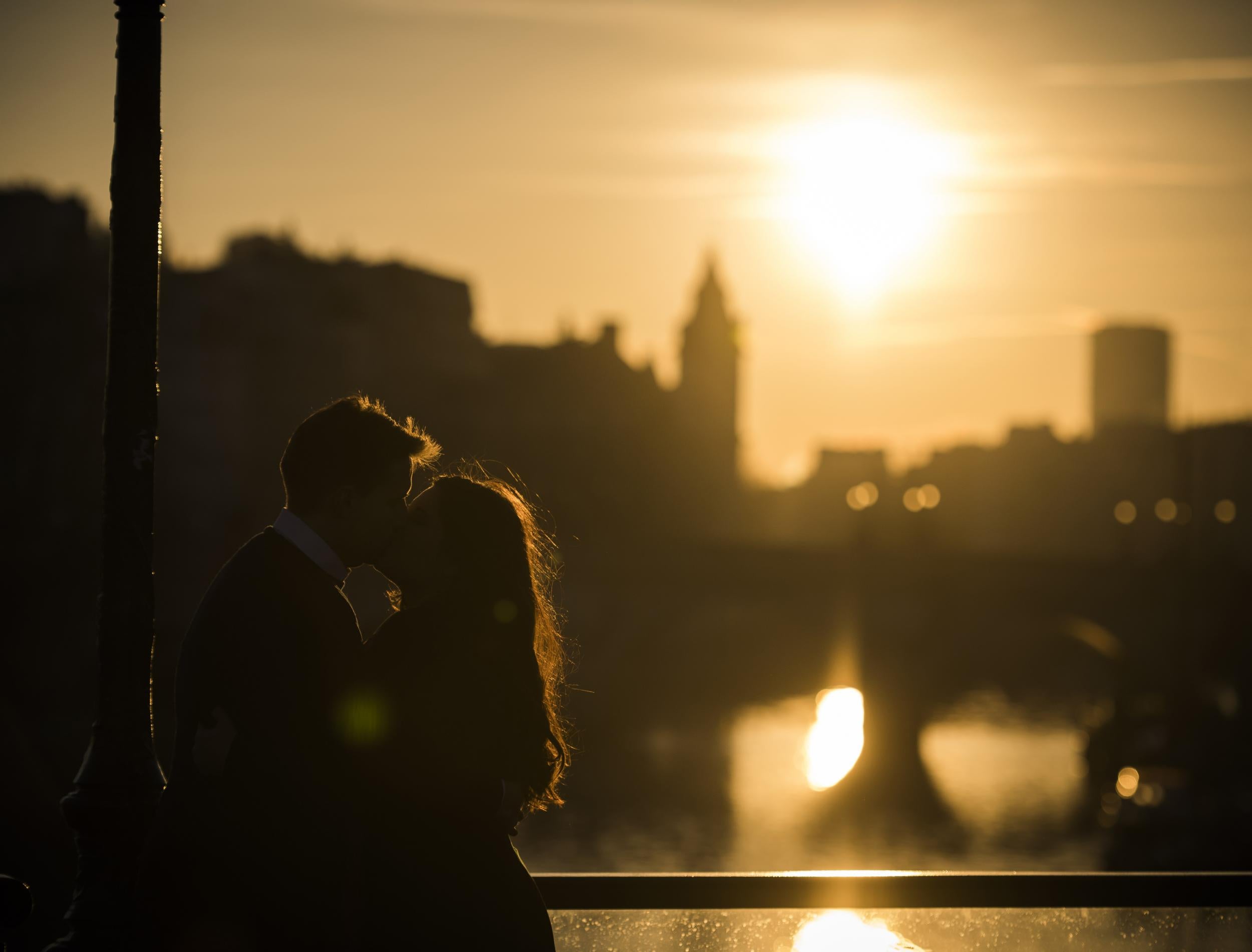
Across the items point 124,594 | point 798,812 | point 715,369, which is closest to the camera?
point 124,594

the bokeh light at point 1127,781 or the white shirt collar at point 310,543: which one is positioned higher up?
the white shirt collar at point 310,543

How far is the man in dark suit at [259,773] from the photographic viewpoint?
9.64 feet

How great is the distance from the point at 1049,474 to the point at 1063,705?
2144 inches

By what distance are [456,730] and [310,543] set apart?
0.51 metres

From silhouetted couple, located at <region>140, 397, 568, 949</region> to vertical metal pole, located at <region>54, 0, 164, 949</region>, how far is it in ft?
3.04

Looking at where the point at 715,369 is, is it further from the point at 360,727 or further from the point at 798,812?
the point at 360,727

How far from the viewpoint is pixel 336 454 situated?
3.14 metres

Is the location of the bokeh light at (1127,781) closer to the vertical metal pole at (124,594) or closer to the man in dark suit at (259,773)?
the vertical metal pole at (124,594)

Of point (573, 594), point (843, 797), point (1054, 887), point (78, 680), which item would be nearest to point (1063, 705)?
point (843, 797)

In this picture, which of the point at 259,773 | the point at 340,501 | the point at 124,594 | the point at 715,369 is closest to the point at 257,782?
the point at 259,773

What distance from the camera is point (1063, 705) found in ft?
253

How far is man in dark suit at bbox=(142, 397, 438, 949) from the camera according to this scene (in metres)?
2.94

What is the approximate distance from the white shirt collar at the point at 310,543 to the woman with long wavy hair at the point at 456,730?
0.58 ft

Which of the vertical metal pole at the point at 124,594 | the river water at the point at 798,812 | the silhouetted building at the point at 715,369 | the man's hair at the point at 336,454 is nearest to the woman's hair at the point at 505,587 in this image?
the man's hair at the point at 336,454
